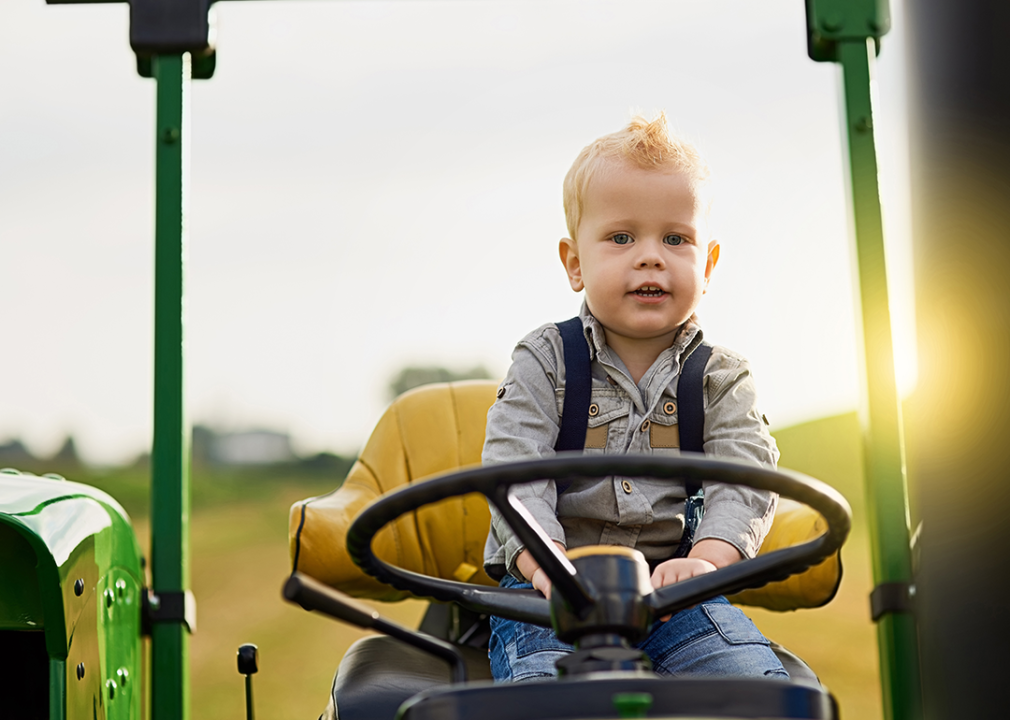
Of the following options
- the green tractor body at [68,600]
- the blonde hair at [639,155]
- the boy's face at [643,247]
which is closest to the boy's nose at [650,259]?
the boy's face at [643,247]

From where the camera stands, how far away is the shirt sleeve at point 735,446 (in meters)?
1.38

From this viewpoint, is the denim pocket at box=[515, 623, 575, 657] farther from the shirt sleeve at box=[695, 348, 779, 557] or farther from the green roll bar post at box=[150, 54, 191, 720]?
the green roll bar post at box=[150, 54, 191, 720]

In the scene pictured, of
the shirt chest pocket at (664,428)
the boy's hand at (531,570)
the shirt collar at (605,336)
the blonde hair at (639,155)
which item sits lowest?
the boy's hand at (531,570)

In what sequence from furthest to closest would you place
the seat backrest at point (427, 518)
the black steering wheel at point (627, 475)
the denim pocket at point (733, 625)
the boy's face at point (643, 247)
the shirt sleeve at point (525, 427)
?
1. the seat backrest at point (427, 518)
2. the boy's face at point (643, 247)
3. the shirt sleeve at point (525, 427)
4. the denim pocket at point (733, 625)
5. the black steering wheel at point (627, 475)

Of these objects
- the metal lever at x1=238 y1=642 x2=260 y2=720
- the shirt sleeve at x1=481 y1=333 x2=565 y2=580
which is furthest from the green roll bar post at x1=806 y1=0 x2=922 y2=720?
the metal lever at x1=238 y1=642 x2=260 y2=720

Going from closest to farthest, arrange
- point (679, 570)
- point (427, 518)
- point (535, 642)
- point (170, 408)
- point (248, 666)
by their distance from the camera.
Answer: point (679, 570)
point (535, 642)
point (248, 666)
point (170, 408)
point (427, 518)

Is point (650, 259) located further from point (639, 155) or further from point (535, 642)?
point (535, 642)

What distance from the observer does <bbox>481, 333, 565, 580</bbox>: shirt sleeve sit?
1.46 m

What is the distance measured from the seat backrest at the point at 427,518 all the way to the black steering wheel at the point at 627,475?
2.10 ft

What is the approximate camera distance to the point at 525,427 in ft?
5.08

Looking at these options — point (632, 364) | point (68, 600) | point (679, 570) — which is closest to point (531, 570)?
point (679, 570)

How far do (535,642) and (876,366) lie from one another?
0.64 m

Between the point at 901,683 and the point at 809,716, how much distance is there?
29.3 inches

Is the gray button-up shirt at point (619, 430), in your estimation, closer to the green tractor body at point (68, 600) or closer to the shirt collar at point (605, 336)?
the shirt collar at point (605, 336)
